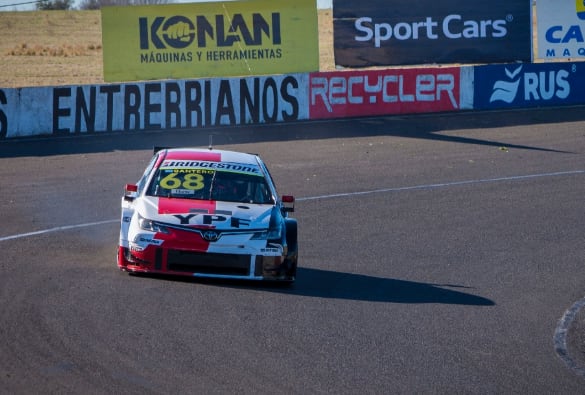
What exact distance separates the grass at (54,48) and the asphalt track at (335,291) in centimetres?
1898

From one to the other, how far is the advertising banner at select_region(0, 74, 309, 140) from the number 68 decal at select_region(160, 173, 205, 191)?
1153 centimetres

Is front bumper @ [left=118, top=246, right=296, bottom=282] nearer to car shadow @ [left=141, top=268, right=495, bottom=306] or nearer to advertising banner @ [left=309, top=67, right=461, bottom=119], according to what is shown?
car shadow @ [left=141, top=268, right=495, bottom=306]

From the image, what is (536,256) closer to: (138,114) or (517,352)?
(517,352)

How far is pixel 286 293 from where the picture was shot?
11305 millimetres

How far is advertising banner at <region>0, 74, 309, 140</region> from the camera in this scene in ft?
75.9

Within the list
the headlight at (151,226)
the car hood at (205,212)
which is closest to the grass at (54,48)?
the car hood at (205,212)

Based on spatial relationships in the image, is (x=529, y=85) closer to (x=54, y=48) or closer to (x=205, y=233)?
(x=205, y=233)

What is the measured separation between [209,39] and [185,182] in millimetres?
15043

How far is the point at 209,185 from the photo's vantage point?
40.3ft

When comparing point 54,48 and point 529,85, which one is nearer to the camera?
point 529,85

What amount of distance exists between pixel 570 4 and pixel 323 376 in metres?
24.7

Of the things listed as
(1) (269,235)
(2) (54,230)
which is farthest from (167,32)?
(1) (269,235)

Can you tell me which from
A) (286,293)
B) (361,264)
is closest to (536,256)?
(361,264)

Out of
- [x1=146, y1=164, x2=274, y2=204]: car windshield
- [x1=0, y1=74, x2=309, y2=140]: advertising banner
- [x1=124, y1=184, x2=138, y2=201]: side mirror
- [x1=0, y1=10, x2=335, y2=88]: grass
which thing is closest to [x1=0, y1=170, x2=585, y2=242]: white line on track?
[x1=124, y1=184, x2=138, y2=201]: side mirror
